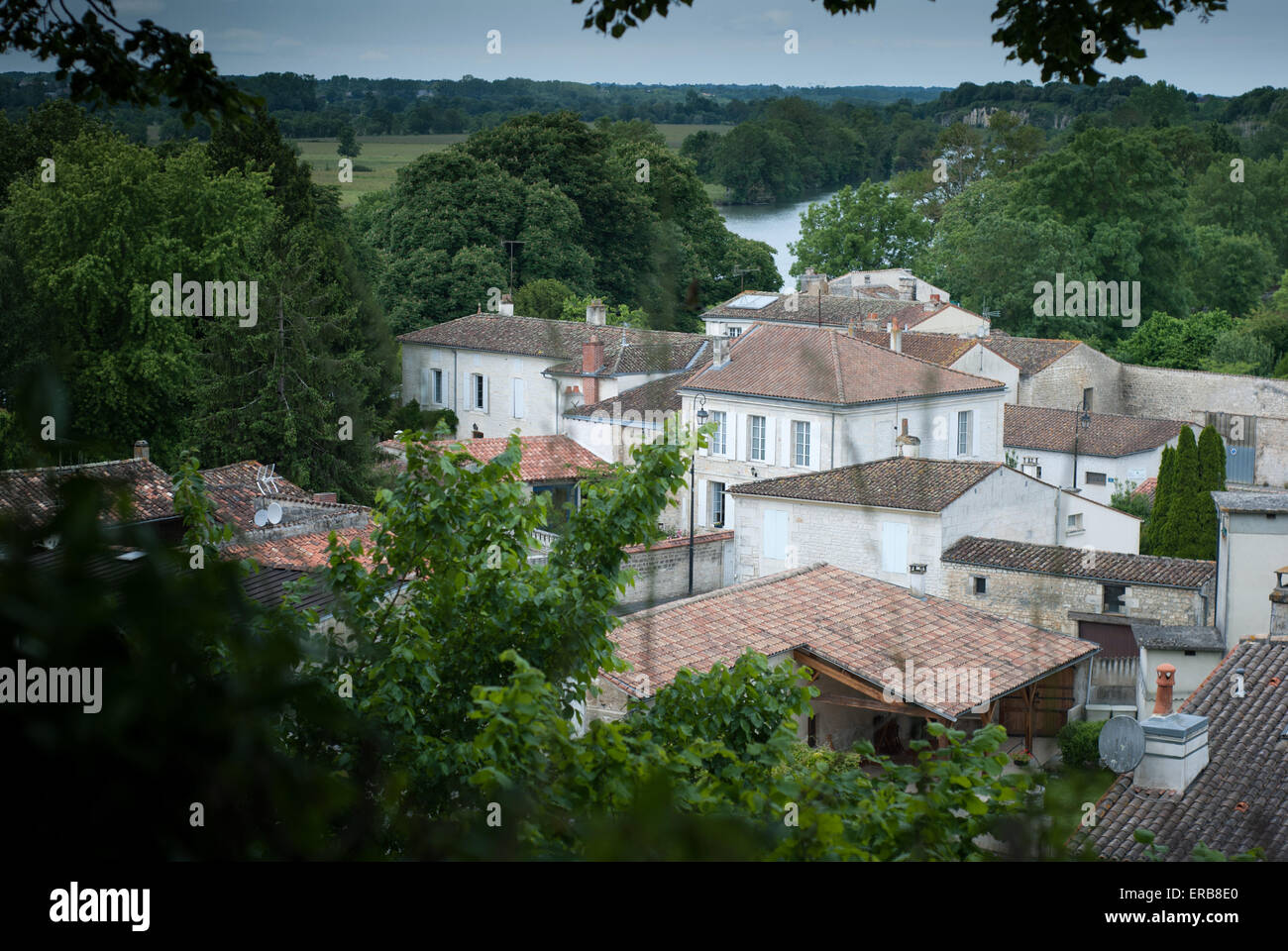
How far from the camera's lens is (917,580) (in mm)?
17328

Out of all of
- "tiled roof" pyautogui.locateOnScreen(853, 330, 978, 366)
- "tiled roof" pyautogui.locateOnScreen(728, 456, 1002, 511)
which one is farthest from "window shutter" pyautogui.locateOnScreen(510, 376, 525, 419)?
"tiled roof" pyautogui.locateOnScreen(728, 456, 1002, 511)

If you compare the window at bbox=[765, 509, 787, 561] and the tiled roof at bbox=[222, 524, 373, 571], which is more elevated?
the tiled roof at bbox=[222, 524, 373, 571]

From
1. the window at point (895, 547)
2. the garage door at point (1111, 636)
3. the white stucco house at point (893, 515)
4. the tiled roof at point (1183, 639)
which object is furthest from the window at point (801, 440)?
the tiled roof at point (1183, 639)

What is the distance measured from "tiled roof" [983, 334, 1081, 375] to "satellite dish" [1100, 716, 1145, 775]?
955 inches

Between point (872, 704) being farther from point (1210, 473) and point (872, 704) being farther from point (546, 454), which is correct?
point (546, 454)

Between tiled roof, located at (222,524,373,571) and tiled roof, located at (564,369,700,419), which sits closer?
tiled roof, located at (222,524,373,571)

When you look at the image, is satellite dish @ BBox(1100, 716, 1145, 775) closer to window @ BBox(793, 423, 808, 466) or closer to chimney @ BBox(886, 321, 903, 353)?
window @ BBox(793, 423, 808, 466)

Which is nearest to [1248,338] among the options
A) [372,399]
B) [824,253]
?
[824,253]

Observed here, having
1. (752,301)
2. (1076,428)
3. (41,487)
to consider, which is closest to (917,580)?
(1076,428)

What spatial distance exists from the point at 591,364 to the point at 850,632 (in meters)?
11.2

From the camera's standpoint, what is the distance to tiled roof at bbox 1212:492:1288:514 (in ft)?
42.9

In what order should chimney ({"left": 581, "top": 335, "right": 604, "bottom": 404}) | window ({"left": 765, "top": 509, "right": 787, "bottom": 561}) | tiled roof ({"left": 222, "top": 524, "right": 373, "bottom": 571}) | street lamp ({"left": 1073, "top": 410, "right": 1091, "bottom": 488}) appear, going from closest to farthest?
tiled roof ({"left": 222, "top": 524, "right": 373, "bottom": 571}) < window ({"left": 765, "top": 509, "right": 787, "bottom": 561}) < chimney ({"left": 581, "top": 335, "right": 604, "bottom": 404}) < street lamp ({"left": 1073, "top": 410, "right": 1091, "bottom": 488})

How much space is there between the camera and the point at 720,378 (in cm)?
2195
